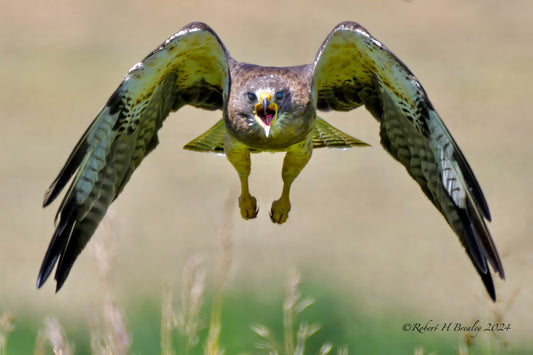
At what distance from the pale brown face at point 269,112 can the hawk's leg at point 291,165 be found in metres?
0.34

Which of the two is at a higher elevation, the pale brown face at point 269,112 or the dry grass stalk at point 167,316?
the pale brown face at point 269,112

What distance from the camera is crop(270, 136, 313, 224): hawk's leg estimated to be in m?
7.47

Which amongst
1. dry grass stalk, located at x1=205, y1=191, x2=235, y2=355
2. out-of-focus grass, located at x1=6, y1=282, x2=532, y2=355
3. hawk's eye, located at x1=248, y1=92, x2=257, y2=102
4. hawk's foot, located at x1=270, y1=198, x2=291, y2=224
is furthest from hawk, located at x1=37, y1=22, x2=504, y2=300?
dry grass stalk, located at x1=205, y1=191, x2=235, y2=355

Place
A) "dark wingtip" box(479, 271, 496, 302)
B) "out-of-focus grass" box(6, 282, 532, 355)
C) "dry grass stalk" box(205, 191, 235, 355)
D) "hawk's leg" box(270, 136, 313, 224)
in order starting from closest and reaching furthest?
"dry grass stalk" box(205, 191, 235, 355) → "dark wingtip" box(479, 271, 496, 302) → "hawk's leg" box(270, 136, 313, 224) → "out-of-focus grass" box(6, 282, 532, 355)

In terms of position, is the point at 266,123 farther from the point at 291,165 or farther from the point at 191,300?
the point at 191,300

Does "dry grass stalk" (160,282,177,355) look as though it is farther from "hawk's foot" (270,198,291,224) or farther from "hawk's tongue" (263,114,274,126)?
"hawk's foot" (270,198,291,224)

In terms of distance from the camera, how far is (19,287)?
11.6 meters

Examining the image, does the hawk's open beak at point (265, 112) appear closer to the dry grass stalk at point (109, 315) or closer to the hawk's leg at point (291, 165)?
the hawk's leg at point (291, 165)

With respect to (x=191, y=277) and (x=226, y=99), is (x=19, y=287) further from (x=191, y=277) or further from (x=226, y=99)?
(x=191, y=277)

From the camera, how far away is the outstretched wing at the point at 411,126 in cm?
654

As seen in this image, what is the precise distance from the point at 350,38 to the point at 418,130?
2.44 ft

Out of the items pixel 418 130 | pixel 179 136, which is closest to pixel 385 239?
pixel 179 136

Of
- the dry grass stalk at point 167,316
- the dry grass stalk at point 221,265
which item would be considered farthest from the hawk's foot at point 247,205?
the dry grass stalk at point 167,316

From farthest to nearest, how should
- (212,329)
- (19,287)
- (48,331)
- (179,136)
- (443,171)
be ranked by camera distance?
(179,136) → (19,287) → (443,171) → (212,329) → (48,331)
